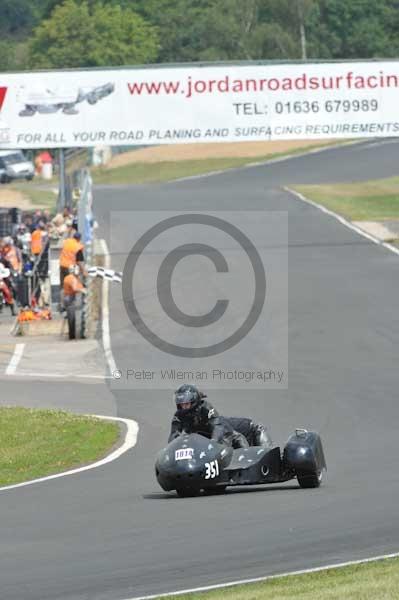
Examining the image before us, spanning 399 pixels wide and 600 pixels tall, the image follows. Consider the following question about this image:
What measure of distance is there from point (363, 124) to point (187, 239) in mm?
6867

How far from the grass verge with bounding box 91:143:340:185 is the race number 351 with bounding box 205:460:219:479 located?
5376 centimetres

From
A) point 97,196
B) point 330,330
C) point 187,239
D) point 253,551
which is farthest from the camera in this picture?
point 97,196

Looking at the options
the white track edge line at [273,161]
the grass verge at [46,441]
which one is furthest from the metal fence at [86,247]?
the white track edge line at [273,161]

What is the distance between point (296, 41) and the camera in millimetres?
98938

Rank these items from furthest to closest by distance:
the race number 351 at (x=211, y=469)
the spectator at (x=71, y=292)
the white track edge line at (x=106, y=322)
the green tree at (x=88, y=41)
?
the green tree at (x=88, y=41) < the spectator at (x=71, y=292) < the white track edge line at (x=106, y=322) < the race number 351 at (x=211, y=469)

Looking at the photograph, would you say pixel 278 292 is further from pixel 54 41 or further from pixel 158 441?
pixel 54 41

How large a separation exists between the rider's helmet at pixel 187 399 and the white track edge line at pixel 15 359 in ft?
38.3

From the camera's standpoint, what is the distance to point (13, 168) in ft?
223

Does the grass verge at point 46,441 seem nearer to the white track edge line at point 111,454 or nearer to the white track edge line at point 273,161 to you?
the white track edge line at point 111,454

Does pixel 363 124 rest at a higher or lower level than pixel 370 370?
higher

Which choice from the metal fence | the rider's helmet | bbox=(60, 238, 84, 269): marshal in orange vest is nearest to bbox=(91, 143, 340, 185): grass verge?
the metal fence

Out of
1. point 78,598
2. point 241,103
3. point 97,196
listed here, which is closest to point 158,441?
point 78,598

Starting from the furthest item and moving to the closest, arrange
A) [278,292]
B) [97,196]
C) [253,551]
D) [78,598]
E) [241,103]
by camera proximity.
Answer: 1. [97,196]
2. [241,103]
3. [278,292]
4. [253,551]
5. [78,598]

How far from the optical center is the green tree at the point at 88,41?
3600 inches
